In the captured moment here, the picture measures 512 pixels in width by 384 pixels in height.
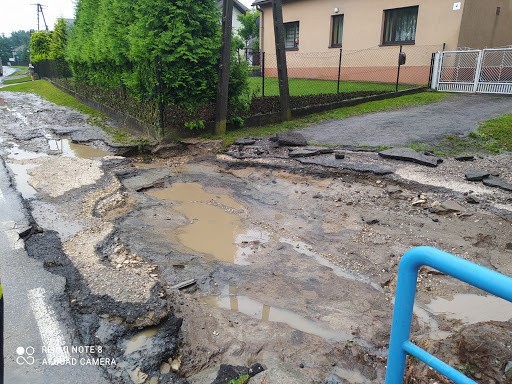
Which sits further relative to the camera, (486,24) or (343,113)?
(486,24)

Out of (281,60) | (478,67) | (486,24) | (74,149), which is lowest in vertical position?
(74,149)

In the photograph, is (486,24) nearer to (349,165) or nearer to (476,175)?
(476,175)

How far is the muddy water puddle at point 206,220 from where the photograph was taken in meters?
4.63

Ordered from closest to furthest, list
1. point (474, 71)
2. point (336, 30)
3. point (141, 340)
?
point (141, 340) → point (474, 71) → point (336, 30)

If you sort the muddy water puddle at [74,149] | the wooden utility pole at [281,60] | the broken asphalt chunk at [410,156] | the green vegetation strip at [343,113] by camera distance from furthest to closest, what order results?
the wooden utility pole at [281,60] < the green vegetation strip at [343,113] < the muddy water puddle at [74,149] < the broken asphalt chunk at [410,156]

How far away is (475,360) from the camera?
229 centimetres

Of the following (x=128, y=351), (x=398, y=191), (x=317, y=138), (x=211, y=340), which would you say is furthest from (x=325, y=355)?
(x=317, y=138)

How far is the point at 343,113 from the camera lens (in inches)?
484

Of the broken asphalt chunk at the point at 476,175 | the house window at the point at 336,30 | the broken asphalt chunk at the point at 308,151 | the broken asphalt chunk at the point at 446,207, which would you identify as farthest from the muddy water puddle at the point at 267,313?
the house window at the point at 336,30

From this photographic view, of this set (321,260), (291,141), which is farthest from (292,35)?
(321,260)

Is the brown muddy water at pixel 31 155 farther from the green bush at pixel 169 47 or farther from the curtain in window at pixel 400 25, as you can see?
the curtain in window at pixel 400 25

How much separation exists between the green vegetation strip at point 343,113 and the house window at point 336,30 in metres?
6.74

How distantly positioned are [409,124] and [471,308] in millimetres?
7713

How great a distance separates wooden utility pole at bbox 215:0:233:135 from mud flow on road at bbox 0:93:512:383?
6.89ft
